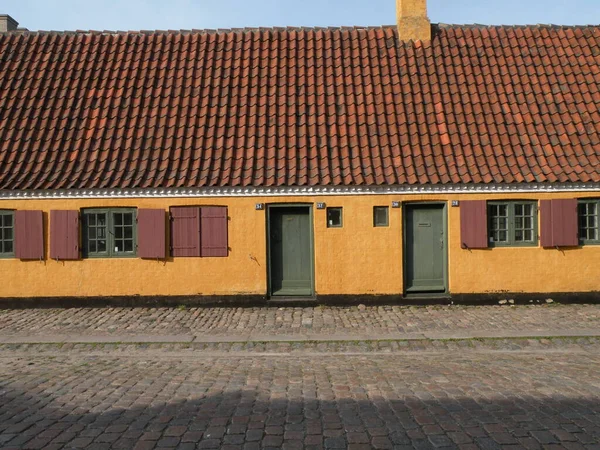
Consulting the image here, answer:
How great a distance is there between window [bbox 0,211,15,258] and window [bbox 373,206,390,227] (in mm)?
7569

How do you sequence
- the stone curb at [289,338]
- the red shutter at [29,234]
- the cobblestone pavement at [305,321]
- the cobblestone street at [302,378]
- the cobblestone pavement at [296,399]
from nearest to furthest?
the cobblestone pavement at [296,399] < the cobblestone street at [302,378] < the stone curb at [289,338] < the cobblestone pavement at [305,321] < the red shutter at [29,234]

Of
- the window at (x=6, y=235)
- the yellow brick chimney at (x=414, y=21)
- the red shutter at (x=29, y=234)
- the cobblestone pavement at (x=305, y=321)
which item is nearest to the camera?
the cobblestone pavement at (x=305, y=321)

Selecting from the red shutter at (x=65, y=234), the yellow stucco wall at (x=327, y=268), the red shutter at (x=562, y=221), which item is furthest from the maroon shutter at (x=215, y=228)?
the red shutter at (x=562, y=221)

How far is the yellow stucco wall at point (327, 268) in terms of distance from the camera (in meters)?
12.9

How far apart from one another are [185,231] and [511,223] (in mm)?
6782

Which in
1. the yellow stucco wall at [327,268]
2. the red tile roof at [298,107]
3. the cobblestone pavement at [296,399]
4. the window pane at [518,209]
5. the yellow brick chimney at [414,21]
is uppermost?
the yellow brick chimney at [414,21]

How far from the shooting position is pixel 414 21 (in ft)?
52.2

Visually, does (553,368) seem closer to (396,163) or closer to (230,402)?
(230,402)

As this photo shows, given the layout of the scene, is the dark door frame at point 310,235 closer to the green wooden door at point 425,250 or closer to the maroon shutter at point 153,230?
the green wooden door at point 425,250

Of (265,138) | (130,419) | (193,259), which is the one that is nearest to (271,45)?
(265,138)

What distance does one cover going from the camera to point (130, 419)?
5906mm

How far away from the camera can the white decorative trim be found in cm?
1268

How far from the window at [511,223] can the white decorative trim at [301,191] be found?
0.38 metres

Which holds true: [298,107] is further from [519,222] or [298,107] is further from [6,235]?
[6,235]
